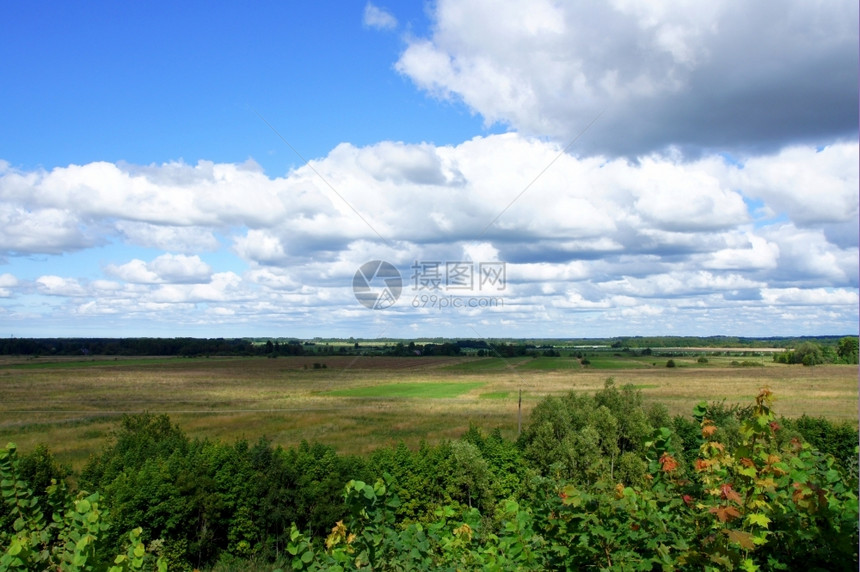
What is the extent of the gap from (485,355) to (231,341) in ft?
237

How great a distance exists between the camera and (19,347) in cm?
12438

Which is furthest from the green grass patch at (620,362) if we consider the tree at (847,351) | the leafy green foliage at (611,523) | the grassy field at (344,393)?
the leafy green foliage at (611,523)

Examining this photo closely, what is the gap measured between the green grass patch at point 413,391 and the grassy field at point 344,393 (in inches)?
9.6

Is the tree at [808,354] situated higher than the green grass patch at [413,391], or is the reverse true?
the tree at [808,354]

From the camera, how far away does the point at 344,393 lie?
304 ft

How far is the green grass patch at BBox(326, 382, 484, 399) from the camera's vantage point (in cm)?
9031

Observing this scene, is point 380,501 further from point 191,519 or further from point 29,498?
point 191,519

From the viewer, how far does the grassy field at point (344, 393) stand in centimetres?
6788

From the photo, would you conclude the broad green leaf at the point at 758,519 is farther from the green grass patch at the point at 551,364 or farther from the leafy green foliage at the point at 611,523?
the green grass patch at the point at 551,364

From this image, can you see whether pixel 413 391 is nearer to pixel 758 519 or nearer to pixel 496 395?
pixel 496 395

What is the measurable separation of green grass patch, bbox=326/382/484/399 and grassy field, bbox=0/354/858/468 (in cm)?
24

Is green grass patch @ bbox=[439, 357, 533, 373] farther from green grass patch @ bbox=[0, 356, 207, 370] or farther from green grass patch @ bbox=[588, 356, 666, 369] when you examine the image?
green grass patch @ bbox=[0, 356, 207, 370]

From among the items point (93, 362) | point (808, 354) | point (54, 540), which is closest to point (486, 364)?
point (808, 354)

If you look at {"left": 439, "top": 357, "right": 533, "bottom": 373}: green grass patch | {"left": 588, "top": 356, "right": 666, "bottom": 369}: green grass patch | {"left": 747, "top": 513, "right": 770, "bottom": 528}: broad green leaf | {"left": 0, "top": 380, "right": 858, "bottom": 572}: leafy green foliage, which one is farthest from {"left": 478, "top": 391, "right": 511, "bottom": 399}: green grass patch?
{"left": 747, "top": 513, "right": 770, "bottom": 528}: broad green leaf
